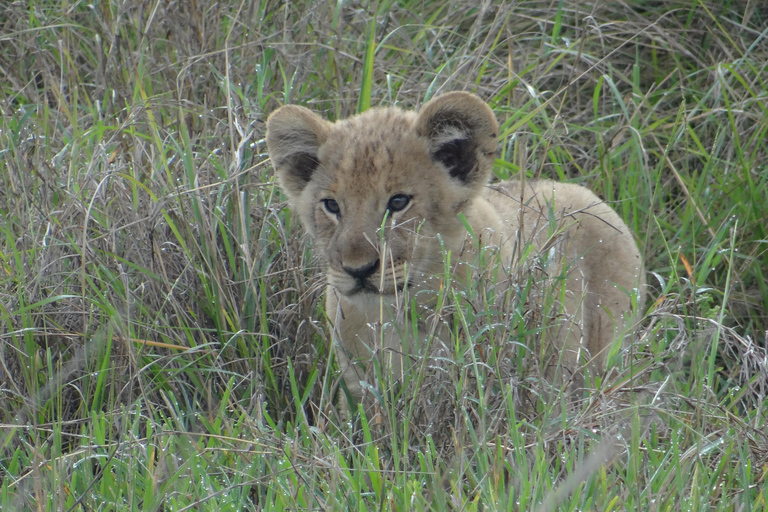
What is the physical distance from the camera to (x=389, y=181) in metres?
3.53

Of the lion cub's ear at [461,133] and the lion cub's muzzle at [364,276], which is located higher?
the lion cub's ear at [461,133]

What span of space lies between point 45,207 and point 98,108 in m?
0.97

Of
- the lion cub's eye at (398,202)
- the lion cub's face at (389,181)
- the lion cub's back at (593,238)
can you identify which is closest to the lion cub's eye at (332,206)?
the lion cub's face at (389,181)

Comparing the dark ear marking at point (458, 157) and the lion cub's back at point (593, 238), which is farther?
the lion cub's back at point (593, 238)

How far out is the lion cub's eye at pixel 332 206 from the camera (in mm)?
3645

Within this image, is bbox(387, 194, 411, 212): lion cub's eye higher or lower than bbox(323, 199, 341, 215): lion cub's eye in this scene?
higher

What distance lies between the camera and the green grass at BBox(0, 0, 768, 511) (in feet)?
9.55

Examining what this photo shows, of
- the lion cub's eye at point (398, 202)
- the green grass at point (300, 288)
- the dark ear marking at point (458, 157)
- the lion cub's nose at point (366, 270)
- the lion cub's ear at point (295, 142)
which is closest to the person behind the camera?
the green grass at point (300, 288)

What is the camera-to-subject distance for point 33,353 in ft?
12.3

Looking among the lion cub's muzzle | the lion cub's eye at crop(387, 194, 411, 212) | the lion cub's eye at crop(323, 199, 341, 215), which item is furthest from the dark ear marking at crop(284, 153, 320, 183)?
the lion cub's muzzle

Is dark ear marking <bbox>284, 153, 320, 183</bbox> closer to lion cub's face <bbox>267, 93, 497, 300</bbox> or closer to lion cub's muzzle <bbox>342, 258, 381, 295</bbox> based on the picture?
lion cub's face <bbox>267, 93, 497, 300</bbox>

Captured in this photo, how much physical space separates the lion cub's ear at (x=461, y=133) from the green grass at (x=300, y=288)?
0.55 ft

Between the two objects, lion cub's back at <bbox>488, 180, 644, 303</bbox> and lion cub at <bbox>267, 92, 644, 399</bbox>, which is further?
lion cub's back at <bbox>488, 180, 644, 303</bbox>

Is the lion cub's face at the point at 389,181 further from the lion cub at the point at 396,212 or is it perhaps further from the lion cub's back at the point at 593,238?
the lion cub's back at the point at 593,238
